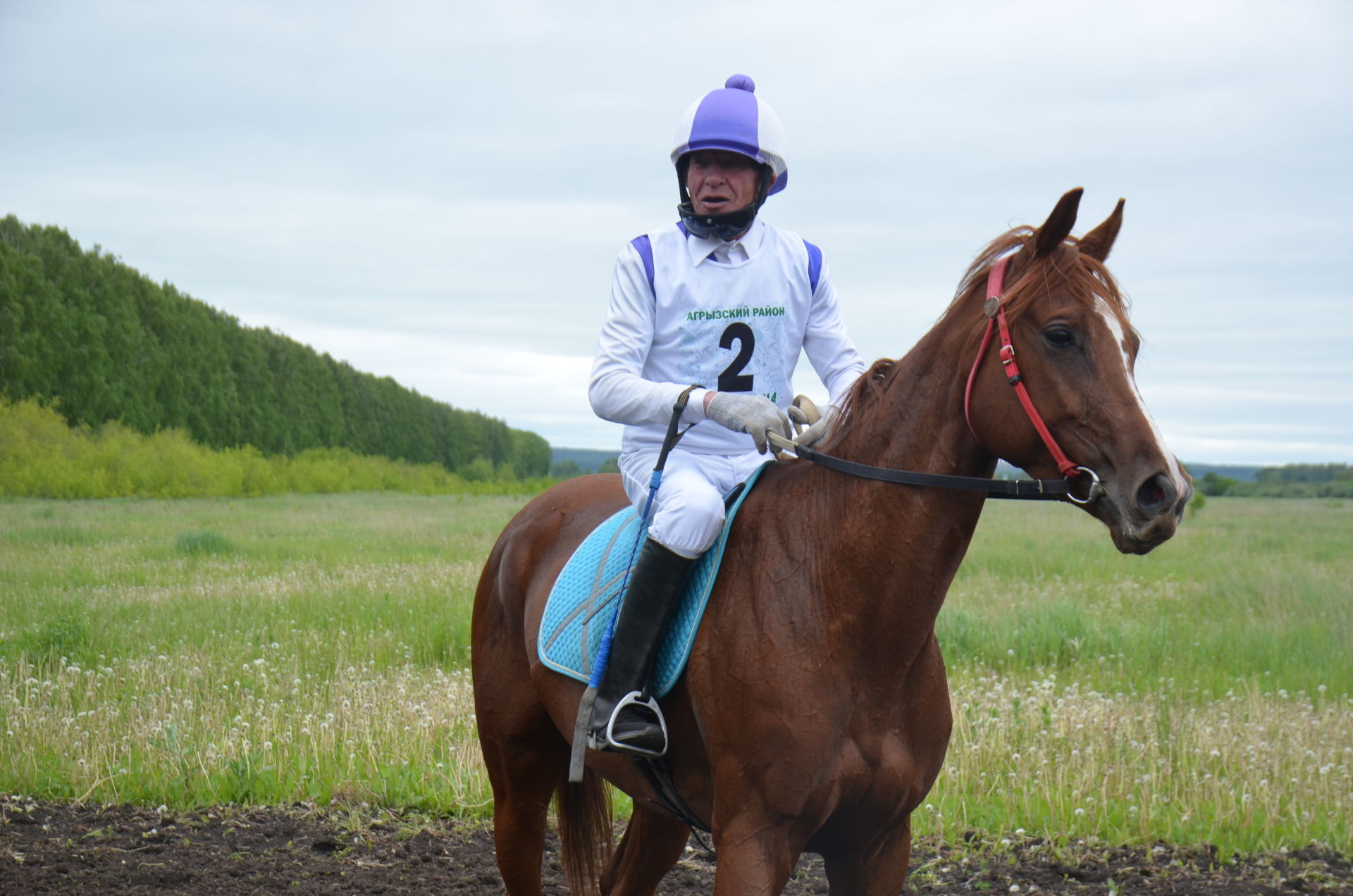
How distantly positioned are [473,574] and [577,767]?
1115 centimetres

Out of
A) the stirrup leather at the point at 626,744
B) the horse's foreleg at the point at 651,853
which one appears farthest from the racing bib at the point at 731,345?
the horse's foreleg at the point at 651,853

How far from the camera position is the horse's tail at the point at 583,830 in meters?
4.40

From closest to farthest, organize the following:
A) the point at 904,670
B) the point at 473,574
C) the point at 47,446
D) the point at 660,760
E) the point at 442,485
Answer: the point at 904,670 → the point at 660,760 → the point at 473,574 → the point at 47,446 → the point at 442,485

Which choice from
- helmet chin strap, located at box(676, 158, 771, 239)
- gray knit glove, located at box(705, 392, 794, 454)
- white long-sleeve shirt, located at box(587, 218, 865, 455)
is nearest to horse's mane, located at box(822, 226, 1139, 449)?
gray knit glove, located at box(705, 392, 794, 454)

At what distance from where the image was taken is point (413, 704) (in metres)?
6.87

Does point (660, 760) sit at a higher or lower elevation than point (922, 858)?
higher

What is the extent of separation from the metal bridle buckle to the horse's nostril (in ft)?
0.31

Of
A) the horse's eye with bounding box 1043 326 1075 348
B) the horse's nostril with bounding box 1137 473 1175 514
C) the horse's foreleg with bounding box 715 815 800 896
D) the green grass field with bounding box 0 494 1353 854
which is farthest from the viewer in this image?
the green grass field with bounding box 0 494 1353 854

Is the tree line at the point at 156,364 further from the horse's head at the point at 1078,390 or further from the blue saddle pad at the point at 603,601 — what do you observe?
the horse's head at the point at 1078,390

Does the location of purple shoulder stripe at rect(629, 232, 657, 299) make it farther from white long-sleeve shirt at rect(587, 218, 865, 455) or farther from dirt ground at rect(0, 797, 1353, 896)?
dirt ground at rect(0, 797, 1353, 896)

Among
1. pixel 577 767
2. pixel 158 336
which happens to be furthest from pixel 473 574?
pixel 158 336

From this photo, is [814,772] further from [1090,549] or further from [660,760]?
[1090,549]

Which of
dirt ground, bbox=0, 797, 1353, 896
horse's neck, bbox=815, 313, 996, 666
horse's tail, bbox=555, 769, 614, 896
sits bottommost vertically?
dirt ground, bbox=0, 797, 1353, 896

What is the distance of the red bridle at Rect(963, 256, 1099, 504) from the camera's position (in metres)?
2.34
